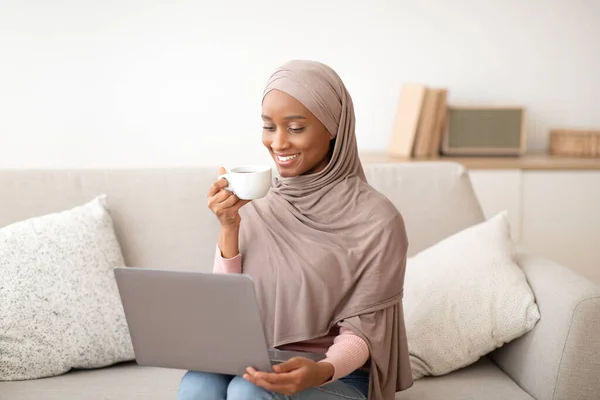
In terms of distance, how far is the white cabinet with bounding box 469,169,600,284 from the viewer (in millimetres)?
3504

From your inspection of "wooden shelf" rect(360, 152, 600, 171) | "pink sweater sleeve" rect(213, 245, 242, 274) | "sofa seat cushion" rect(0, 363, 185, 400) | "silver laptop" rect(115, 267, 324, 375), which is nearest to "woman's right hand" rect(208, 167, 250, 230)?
"pink sweater sleeve" rect(213, 245, 242, 274)

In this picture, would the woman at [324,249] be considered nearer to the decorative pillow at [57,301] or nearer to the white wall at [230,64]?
the decorative pillow at [57,301]

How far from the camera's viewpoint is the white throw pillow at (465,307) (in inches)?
85.5

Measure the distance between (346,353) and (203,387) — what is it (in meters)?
Answer: 0.30

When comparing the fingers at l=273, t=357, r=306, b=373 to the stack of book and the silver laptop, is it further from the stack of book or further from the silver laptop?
the stack of book

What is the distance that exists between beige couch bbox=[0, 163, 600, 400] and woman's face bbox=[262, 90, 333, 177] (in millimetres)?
643

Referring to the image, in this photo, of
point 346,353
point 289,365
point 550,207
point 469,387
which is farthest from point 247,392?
point 550,207

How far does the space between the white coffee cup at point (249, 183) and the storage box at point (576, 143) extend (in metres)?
2.40

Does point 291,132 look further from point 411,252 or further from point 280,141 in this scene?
point 411,252

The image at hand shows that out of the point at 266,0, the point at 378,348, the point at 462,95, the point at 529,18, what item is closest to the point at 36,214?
the point at 378,348

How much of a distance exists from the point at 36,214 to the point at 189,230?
43cm

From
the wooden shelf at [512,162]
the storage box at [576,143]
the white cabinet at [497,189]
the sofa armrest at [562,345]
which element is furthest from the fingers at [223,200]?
the storage box at [576,143]

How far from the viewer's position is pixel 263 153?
12.3 feet

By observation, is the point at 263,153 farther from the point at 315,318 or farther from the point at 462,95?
the point at 315,318
